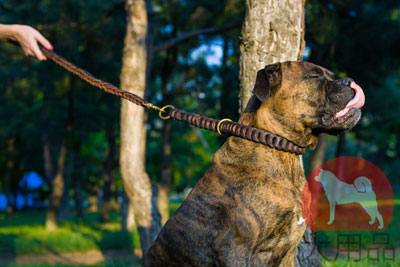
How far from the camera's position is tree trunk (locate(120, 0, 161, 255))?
7980 mm

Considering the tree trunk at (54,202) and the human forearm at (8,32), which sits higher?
the human forearm at (8,32)

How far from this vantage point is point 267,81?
3223mm

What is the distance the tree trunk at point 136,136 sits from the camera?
7.98m

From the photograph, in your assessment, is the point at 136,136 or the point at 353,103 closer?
the point at 353,103

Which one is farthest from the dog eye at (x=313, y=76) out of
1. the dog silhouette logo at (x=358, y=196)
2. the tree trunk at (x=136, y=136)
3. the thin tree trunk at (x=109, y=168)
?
the thin tree trunk at (x=109, y=168)

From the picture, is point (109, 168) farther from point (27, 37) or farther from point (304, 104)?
point (304, 104)

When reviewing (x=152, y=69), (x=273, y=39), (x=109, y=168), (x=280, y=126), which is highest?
(x=152, y=69)

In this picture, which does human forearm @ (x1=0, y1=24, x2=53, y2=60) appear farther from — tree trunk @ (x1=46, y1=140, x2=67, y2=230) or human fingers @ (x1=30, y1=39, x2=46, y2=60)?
tree trunk @ (x1=46, y1=140, x2=67, y2=230)

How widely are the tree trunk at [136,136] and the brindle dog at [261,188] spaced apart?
4.60m

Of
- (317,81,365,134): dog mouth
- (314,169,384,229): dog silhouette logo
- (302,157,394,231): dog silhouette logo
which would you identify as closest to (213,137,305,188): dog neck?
(317,81,365,134): dog mouth

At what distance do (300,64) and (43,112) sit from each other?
1752cm

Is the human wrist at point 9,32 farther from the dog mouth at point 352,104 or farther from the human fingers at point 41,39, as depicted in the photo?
the dog mouth at point 352,104

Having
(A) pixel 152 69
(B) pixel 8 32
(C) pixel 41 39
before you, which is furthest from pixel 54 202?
(C) pixel 41 39

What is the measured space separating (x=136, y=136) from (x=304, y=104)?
17.8 feet
